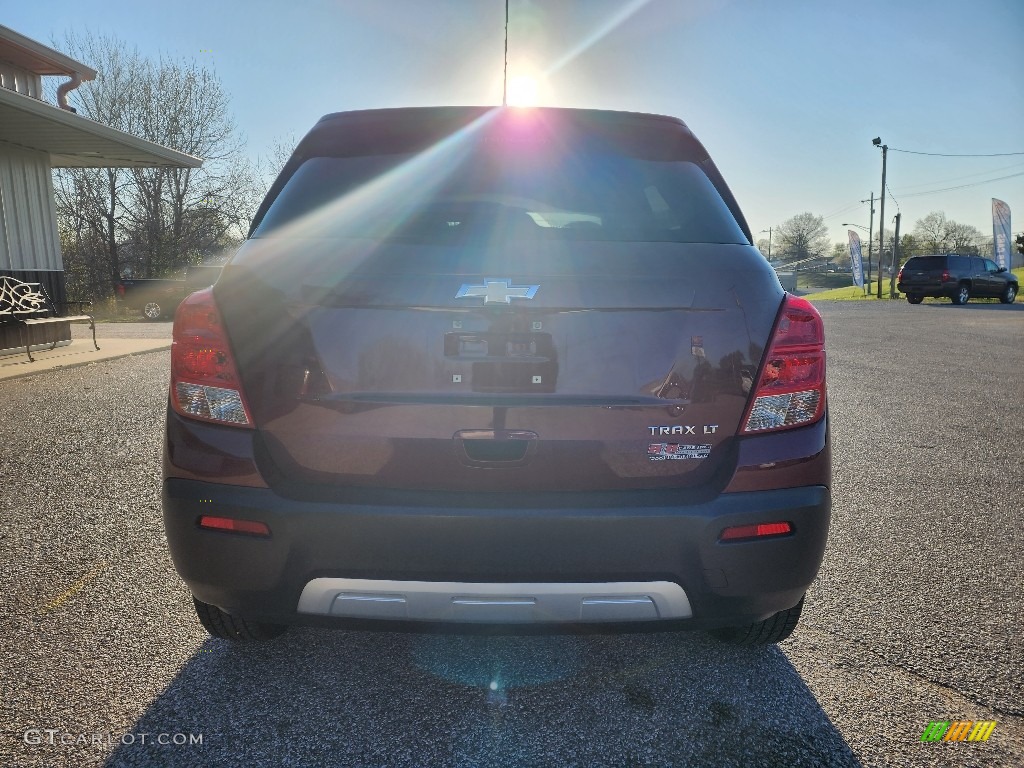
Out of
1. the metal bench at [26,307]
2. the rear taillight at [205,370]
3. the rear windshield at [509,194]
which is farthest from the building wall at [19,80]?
the rear taillight at [205,370]

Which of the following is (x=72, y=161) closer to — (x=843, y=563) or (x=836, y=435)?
(x=836, y=435)

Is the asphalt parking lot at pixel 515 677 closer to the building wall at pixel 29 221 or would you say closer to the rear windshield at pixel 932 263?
the building wall at pixel 29 221

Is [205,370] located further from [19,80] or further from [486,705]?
[19,80]

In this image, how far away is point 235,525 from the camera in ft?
6.29

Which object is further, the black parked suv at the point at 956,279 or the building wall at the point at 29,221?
the black parked suv at the point at 956,279

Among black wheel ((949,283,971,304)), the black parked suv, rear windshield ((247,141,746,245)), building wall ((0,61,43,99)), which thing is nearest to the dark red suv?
rear windshield ((247,141,746,245))

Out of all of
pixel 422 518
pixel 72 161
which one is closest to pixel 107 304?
pixel 72 161

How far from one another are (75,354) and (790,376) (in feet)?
41.1

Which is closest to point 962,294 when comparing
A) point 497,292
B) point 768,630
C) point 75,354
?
point 75,354

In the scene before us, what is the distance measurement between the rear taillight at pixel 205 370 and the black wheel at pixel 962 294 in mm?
34874

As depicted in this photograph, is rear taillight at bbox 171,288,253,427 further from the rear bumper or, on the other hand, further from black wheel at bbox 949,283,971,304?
black wheel at bbox 949,283,971,304

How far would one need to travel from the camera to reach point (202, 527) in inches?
76.7

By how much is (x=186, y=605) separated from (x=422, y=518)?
1.62 meters

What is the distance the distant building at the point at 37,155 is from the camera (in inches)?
450
